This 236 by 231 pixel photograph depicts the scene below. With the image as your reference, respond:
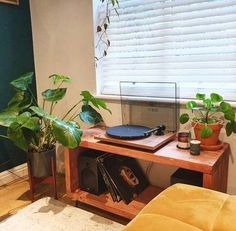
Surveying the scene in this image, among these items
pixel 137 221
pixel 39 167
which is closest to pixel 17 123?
pixel 39 167

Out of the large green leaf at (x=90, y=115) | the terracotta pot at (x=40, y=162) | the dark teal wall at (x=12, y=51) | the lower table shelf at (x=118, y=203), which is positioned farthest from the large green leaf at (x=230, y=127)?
the dark teal wall at (x=12, y=51)

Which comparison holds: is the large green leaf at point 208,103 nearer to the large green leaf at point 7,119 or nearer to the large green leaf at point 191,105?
the large green leaf at point 191,105

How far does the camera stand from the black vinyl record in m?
1.73

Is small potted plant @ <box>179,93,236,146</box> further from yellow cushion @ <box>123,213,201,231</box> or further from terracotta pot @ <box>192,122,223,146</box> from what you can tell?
yellow cushion @ <box>123,213,201,231</box>

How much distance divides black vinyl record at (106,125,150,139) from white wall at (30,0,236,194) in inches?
10.4

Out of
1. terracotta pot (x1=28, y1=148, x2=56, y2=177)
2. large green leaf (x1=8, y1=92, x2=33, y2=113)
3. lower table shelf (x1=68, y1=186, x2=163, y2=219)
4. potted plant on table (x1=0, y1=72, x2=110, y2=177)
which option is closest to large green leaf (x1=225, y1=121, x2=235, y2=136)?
lower table shelf (x1=68, y1=186, x2=163, y2=219)

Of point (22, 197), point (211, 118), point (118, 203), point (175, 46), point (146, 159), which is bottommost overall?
point (22, 197)

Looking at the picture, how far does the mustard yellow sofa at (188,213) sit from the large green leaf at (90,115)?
966mm

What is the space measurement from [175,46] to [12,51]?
4.93 ft

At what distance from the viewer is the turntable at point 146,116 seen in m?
1.72

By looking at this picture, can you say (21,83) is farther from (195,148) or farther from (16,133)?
(195,148)

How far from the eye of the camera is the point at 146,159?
1.60 m

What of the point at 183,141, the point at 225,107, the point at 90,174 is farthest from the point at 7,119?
the point at 225,107

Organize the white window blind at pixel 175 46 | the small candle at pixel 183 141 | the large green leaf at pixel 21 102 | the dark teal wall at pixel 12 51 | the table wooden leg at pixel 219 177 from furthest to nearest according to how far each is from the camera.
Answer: the dark teal wall at pixel 12 51, the large green leaf at pixel 21 102, the white window blind at pixel 175 46, the small candle at pixel 183 141, the table wooden leg at pixel 219 177
